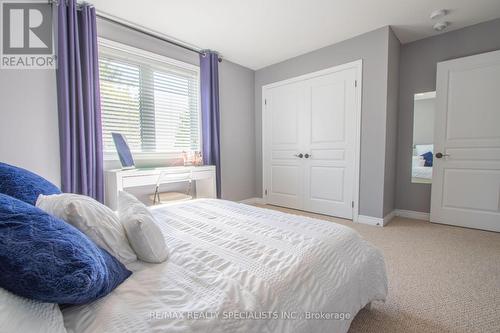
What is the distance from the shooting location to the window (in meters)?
2.68

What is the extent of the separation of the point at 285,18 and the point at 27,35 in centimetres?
260

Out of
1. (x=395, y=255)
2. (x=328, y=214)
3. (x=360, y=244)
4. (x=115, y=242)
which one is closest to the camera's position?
(x=115, y=242)

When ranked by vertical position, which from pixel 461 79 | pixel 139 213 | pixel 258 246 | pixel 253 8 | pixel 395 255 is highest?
pixel 253 8

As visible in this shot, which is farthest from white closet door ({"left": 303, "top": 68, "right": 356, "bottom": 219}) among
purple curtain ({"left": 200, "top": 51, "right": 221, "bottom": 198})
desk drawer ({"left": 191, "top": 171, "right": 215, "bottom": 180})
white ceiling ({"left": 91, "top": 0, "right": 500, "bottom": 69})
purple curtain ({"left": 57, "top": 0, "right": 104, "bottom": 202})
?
purple curtain ({"left": 57, "top": 0, "right": 104, "bottom": 202})

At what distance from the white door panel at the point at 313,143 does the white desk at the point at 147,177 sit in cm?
128

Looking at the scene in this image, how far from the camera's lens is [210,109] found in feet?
11.3

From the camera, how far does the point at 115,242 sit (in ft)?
2.89

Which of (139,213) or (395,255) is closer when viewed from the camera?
(139,213)

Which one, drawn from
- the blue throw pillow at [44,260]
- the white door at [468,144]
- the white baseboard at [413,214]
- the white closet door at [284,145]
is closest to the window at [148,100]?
the white closet door at [284,145]

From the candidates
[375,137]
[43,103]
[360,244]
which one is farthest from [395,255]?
[43,103]

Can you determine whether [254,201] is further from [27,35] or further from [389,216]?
[27,35]

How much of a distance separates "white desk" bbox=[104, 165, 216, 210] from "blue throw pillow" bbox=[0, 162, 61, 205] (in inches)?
50.0

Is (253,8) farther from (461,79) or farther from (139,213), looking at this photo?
(461,79)

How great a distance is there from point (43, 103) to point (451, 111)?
4.63 meters
